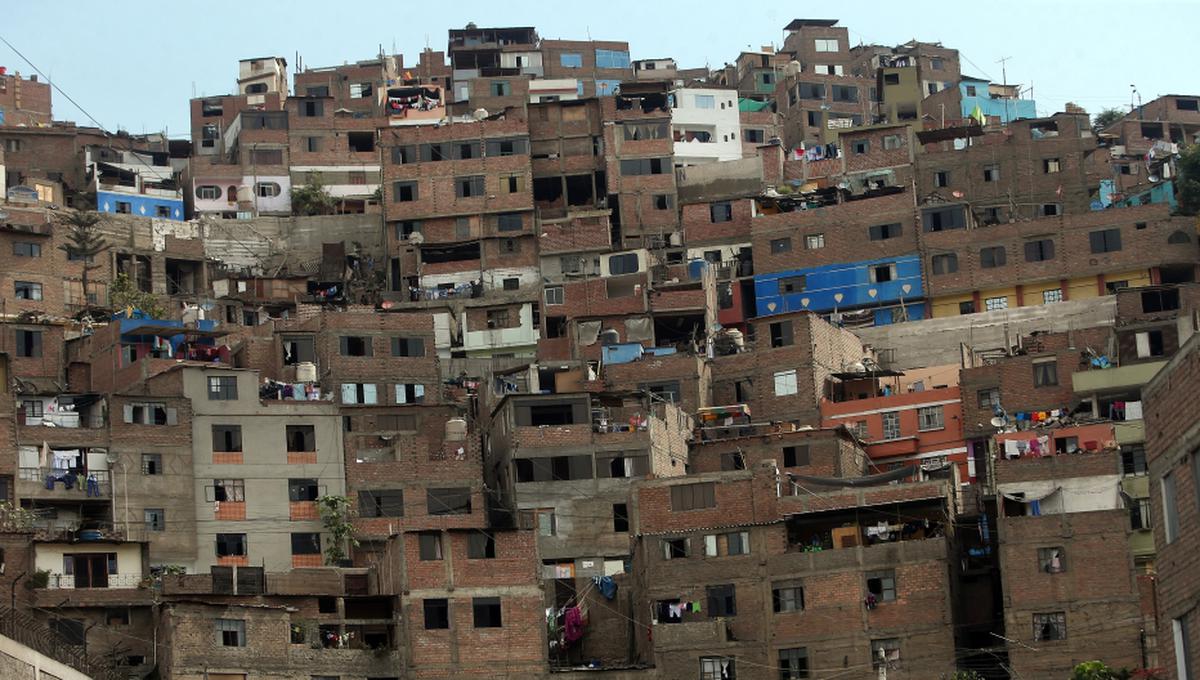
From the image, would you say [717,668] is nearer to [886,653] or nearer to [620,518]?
[886,653]

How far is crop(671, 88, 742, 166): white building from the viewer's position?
96.3 meters

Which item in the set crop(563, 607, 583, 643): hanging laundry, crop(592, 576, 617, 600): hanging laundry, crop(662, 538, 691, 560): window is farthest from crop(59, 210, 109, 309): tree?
crop(662, 538, 691, 560): window

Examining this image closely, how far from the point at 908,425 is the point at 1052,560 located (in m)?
14.9

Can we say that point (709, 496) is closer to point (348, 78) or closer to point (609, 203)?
point (609, 203)

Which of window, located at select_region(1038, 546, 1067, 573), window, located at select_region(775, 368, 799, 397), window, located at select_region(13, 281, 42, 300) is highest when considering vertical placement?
window, located at select_region(13, 281, 42, 300)

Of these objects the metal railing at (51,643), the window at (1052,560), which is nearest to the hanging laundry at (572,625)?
the metal railing at (51,643)

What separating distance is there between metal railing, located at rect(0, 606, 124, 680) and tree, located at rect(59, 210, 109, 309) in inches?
1105

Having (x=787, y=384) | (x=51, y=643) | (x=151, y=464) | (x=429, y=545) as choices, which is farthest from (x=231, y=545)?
(x=787, y=384)

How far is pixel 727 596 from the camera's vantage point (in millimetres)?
56281

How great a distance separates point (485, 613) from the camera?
5462cm

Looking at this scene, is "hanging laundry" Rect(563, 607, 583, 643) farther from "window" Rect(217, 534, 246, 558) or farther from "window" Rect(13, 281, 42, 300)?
"window" Rect(13, 281, 42, 300)

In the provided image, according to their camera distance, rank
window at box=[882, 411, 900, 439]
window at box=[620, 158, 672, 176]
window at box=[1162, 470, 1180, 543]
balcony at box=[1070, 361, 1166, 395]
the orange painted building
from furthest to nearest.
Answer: window at box=[620, 158, 672, 176]
window at box=[882, 411, 900, 439]
the orange painted building
balcony at box=[1070, 361, 1166, 395]
window at box=[1162, 470, 1180, 543]

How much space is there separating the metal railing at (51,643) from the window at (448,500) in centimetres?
1271

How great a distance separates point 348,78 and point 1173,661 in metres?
89.2
